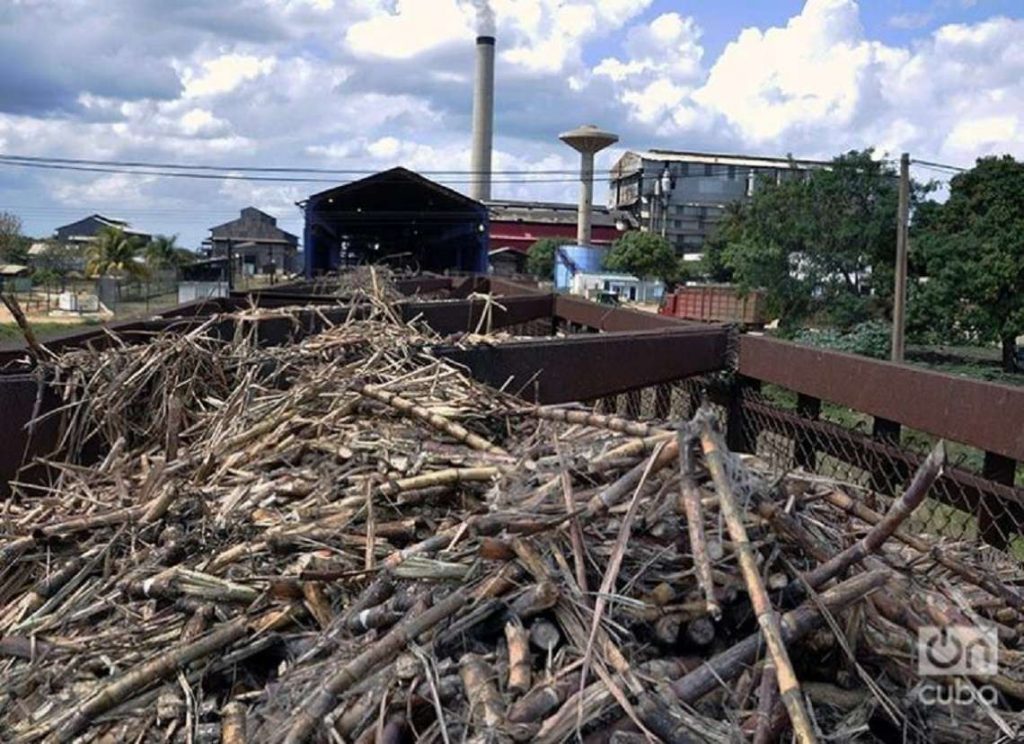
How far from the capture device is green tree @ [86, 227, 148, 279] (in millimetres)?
63125

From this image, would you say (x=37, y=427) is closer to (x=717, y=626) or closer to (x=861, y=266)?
(x=717, y=626)

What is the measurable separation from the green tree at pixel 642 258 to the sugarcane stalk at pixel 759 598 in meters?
65.8

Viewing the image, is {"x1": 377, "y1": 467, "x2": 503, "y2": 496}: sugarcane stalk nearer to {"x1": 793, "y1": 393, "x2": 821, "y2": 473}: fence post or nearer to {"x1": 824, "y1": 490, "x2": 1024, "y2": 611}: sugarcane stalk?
{"x1": 824, "y1": 490, "x2": 1024, "y2": 611}: sugarcane stalk

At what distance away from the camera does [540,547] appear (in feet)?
6.46

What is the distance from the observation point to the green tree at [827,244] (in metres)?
34.8

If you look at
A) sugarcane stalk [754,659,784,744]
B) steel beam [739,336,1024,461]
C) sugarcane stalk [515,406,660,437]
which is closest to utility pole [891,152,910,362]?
steel beam [739,336,1024,461]

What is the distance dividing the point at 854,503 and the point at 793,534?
0.37 m

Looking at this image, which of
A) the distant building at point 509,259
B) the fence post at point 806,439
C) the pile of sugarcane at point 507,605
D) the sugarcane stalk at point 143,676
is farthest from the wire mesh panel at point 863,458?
the distant building at point 509,259

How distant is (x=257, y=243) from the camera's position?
270 ft

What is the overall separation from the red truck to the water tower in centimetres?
2735

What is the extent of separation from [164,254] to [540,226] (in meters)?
34.8

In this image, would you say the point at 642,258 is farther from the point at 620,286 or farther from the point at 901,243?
the point at 901,243

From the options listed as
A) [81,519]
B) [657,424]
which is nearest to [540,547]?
[657,424]

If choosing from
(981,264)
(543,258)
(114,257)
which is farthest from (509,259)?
(981,264)
